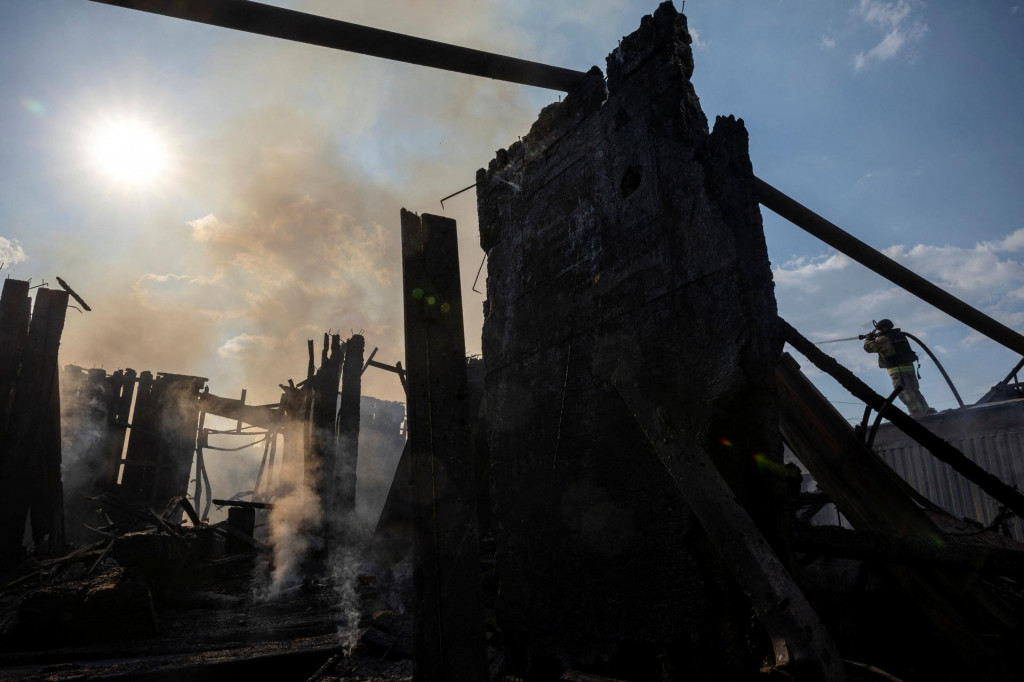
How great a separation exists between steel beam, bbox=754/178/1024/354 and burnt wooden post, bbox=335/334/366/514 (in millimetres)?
10351

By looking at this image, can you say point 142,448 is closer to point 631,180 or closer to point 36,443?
point 36,443

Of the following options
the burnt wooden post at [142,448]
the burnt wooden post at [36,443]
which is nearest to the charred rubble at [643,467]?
the burnt wooden post at [36,443]

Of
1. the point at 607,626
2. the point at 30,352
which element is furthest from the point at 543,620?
the point at 30,352

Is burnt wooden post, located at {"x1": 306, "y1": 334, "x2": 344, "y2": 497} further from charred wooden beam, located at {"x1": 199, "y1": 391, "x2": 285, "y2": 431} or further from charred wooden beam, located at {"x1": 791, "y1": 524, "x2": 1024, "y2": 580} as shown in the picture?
charred wooden beam, located at {"x1": 791, "y1": 524, "x2": 1024, "y2": 580}

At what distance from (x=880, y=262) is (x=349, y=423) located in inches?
443

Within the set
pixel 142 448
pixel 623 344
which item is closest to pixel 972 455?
pixel 623 344

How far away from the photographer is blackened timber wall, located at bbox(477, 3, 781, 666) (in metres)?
2.25

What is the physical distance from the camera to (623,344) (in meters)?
2.72

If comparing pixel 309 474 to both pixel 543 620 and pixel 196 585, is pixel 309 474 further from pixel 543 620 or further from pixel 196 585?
pixel 543 620

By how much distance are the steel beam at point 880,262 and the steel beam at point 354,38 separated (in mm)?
1675

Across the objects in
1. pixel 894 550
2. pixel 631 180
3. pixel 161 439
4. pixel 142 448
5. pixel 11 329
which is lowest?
pixel 894 550

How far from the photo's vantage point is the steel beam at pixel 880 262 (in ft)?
12.1

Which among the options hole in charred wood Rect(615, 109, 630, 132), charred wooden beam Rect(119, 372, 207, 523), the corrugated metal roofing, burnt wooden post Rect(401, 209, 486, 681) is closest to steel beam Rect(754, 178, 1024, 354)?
hole in charred wood Rect(615, 109, 630, 132)

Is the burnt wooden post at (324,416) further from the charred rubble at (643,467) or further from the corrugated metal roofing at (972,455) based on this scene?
the corrugated metal roofing at (972,455)
